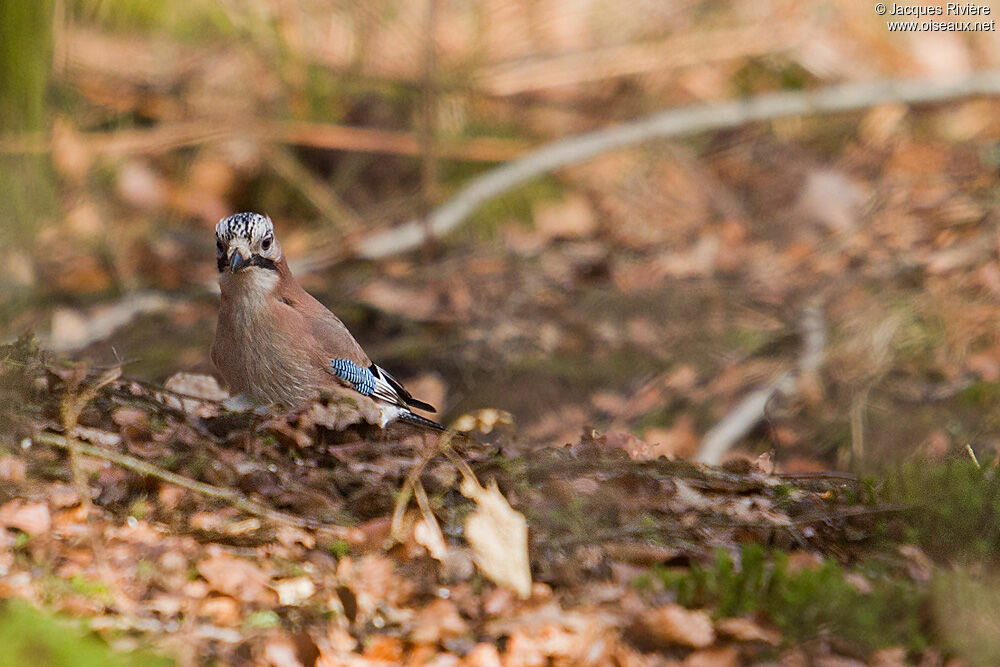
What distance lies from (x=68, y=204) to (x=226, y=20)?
2.25 metres

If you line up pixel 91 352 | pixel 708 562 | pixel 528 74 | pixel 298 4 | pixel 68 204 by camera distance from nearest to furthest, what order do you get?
pixel 708 562 → pixel 91 352 → pixel 68 204 → pixel 298 4 → pixel 528 74

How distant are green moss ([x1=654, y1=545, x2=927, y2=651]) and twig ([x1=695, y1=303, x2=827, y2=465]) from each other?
3691 mm

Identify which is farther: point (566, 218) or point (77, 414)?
point (566, 218)

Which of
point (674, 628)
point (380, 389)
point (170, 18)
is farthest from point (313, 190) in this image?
point (674, 628)

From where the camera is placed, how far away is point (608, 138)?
30.1 feet

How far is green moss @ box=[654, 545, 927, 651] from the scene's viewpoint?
2502 mm

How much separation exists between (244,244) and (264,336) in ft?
1.08

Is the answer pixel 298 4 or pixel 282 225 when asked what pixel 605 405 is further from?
pixel 298 4

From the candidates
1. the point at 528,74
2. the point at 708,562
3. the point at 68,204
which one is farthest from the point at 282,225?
the point at 708,562

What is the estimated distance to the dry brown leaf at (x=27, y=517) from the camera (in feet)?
9.08

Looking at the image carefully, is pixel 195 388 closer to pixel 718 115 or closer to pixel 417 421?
pixel 417 421

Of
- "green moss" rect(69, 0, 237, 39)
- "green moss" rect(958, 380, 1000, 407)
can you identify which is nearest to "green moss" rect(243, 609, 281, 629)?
"green moss" rect(958, 380, 1000, 407)

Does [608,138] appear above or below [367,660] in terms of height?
above

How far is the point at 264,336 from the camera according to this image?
3736 millimetres
